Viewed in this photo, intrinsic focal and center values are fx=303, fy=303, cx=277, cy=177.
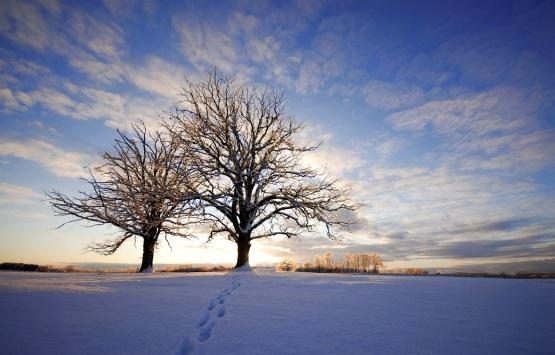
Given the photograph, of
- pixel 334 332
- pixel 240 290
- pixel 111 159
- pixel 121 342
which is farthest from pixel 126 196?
pixel 334 332

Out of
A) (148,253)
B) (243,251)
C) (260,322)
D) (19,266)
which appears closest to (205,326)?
(260,322)

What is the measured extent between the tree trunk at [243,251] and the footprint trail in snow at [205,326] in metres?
7.94

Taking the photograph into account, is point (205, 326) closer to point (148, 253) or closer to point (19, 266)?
point (148, 253)

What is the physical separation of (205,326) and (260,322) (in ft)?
2.13

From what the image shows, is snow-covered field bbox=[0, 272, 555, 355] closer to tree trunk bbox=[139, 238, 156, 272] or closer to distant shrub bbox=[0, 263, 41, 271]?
distant shrub bbox=[0, 263, 41, 271]

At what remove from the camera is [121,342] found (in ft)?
9.75

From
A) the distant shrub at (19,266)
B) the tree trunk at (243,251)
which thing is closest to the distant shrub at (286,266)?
the tree trunk at (243,251)

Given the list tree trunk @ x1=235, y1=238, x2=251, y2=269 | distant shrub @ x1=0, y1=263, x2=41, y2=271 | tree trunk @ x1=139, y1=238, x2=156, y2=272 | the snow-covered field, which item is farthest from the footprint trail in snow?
distant shrub @ x1=0, y1=263, x2=41, y2=271

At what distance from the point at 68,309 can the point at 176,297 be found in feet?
4.84

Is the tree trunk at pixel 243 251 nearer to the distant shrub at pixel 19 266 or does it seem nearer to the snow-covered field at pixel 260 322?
the snow-covered field at pixel 260 322

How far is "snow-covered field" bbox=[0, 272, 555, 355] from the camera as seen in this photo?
297cm

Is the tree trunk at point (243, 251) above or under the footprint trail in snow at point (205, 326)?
above

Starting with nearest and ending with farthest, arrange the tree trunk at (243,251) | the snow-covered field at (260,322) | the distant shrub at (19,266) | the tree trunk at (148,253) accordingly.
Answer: the snow-covered field at (260,322), the distant shrub at (19,266), the tree trunk at (243,251), the tree trunk at (148,253)

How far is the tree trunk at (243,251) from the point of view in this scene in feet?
42.9
